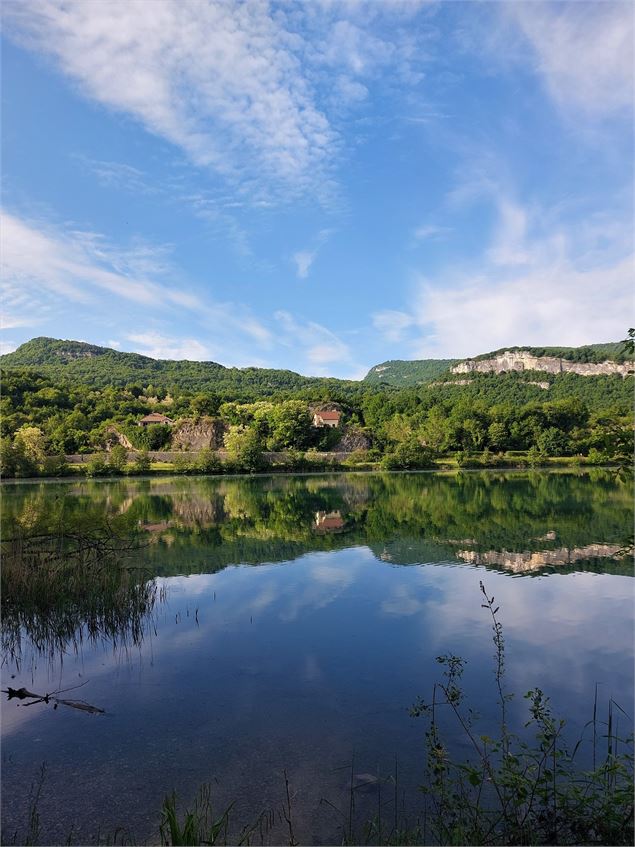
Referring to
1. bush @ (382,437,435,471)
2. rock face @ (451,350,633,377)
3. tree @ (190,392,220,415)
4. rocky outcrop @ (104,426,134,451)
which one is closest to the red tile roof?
tree @ (190,392,220,415)

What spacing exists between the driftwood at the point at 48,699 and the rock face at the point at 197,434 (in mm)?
79270

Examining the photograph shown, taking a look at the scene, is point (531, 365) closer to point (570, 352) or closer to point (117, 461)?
point (570, 352)

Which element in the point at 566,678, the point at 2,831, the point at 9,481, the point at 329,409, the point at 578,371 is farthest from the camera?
the point at 578,371

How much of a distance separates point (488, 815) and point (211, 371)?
16813 centimetres

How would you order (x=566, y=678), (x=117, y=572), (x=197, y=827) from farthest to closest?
(x=117, y=572) < (x=566, y=678) < (x=197, y=827)

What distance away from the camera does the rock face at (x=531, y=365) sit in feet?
514

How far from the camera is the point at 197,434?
290 feet

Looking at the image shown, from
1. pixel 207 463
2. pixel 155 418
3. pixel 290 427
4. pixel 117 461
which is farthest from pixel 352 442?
pixel 117 461

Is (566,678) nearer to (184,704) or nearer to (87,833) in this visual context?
(184,704)

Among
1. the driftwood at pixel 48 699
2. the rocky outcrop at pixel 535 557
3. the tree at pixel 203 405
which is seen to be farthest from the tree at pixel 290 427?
the driftwood at pixel 48 699

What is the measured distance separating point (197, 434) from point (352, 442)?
25.5m

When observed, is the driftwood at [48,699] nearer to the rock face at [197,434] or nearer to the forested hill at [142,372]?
the rock face at [197,434]

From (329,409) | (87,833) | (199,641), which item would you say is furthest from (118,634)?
(329,409)

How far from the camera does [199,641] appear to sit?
34.6 ft
